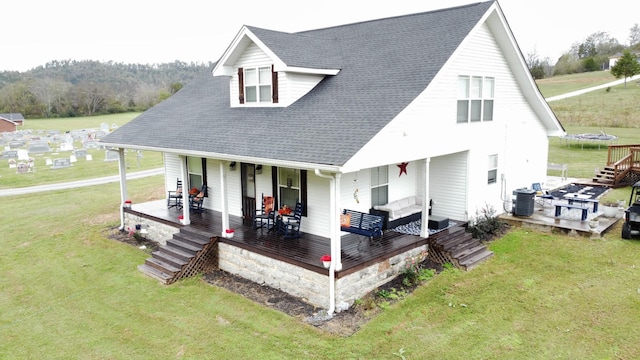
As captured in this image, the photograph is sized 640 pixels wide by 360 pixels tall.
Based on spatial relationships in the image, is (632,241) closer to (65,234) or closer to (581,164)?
(581,164)

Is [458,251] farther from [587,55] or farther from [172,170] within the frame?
[587,55]

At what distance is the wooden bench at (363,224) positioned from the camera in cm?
1073

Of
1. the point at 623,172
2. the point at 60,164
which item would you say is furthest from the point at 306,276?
the point at 60,164

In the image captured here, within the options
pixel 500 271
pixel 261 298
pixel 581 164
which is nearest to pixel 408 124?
pixel 500 271

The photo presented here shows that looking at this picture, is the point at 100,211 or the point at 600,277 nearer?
the point at 600,277

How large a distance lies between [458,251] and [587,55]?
4442 inches

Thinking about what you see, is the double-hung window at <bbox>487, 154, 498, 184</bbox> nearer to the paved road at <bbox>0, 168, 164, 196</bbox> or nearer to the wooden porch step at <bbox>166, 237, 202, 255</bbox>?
the wooden porch step at <bbox>166, 237, 202, 255</bbox>

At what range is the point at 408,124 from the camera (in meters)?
10.6

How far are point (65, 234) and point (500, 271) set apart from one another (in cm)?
1519

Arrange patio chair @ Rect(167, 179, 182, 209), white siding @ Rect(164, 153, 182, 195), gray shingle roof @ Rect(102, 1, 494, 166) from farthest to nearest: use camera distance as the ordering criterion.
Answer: white siding @ Rect(164, 153, 182, 195) < patio chair @ Rect(167, 179, 182, 209) < gray shingle roof @ Rect(102, 1, 494, 166)

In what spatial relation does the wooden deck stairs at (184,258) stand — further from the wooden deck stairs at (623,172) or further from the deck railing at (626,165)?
the deck railing at (626,165)

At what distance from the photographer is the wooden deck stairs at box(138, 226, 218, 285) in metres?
11.5

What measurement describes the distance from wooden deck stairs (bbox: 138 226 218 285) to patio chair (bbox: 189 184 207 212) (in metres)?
2.47

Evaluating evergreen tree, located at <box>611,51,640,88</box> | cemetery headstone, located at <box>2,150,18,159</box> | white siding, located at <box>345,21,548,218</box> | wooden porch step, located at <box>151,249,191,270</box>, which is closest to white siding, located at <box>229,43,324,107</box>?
white siding, located at <box>345,21,548,218</box>
